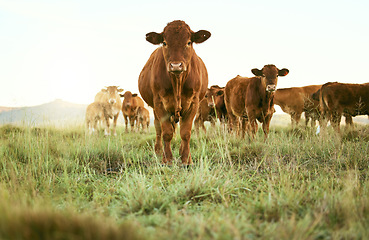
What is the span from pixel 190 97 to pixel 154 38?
129 centimetres

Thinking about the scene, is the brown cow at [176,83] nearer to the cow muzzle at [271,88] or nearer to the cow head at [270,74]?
the cow muzzle at [271,88]

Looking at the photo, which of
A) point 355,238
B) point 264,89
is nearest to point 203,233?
point 355,238

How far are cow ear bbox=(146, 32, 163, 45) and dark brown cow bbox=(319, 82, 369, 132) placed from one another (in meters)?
7.22

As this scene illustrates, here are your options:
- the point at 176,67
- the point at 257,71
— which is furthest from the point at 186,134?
the point at 257,71

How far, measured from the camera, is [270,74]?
28.1 feet

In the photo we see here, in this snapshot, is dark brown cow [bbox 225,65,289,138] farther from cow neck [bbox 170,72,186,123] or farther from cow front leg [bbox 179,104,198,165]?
cow neck [bbox 170,72,186,123]

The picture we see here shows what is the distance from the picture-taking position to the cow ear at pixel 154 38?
5.55 m

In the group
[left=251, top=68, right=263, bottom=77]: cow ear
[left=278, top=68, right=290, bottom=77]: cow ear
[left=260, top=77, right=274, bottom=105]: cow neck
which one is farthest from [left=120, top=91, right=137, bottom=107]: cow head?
[left=278, top=68, right=290, bottom=77]: cow ear

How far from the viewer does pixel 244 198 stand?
10.6 ft

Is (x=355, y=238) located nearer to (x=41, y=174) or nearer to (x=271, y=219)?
(x=271, y=219)

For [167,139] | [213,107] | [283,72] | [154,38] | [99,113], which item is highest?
[154,38]

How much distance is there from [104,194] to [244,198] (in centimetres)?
166

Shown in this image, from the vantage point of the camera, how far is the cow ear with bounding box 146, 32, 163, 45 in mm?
5551

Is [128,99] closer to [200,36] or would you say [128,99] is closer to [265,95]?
[265,95]
